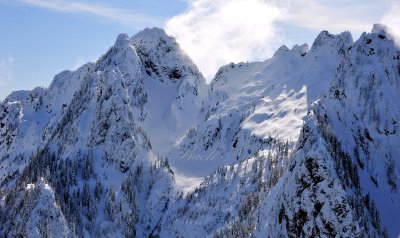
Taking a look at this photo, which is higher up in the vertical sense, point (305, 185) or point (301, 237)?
point (305, 185)

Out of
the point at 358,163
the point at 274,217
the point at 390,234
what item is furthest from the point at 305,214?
the point at 358,163

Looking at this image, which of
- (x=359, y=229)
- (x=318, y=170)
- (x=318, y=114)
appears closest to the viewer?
(x=359, y=229)

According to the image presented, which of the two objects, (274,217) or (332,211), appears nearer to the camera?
(332,211)

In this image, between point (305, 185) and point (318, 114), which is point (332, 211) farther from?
point (318, 114)

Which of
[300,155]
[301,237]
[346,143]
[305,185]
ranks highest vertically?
[346,143]

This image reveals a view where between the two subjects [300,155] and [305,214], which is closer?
[305,214]

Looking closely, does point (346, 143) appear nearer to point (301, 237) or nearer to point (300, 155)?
point (300, 155)

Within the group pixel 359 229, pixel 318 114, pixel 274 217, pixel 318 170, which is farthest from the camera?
pixel 318 114

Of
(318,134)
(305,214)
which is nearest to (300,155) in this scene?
(318,134)

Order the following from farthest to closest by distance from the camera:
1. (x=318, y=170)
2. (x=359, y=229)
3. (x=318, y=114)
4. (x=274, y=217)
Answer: (x=318, y=114)
(x=274, y=217)
(x=318, y=170)
(x=359, y=229)
